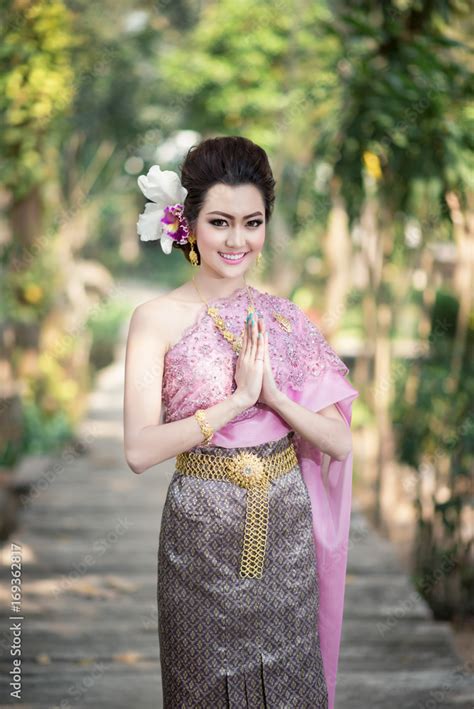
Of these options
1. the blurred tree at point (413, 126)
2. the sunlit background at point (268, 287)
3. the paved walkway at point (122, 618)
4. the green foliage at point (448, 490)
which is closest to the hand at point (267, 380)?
the sunlit background at point (268, 287)

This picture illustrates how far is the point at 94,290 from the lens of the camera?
12.2 m

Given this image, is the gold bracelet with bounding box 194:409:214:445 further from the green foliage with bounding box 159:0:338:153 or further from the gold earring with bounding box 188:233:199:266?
the green foliage with bounding box 159:0:338:153

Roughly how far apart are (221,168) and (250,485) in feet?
2.05

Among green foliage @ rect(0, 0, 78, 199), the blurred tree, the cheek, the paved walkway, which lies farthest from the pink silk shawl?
green foliage @ rect(0, 0, 78, 199)

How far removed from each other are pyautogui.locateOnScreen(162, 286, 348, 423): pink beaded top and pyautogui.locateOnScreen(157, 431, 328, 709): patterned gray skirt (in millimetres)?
113

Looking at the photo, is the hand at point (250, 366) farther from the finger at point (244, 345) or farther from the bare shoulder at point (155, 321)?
the bare shoulder at point (155, 321)

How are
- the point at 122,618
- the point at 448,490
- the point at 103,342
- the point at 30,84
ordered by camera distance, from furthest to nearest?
Result: the point at 103,342 → the point at 30,84 → the point at 448,490 → the point at 122,618

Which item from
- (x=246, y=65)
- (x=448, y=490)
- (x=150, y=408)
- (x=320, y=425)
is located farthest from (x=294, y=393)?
(x=246, y=65)

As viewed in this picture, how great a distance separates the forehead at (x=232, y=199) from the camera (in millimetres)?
1812

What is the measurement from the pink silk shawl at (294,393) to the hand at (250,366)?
0.20ft

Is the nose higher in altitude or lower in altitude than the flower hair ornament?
lower

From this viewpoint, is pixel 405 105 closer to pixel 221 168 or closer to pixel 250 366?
pixel 221 168

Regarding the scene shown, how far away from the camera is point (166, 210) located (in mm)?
1895

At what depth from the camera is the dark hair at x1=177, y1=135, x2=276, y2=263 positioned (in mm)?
1822
